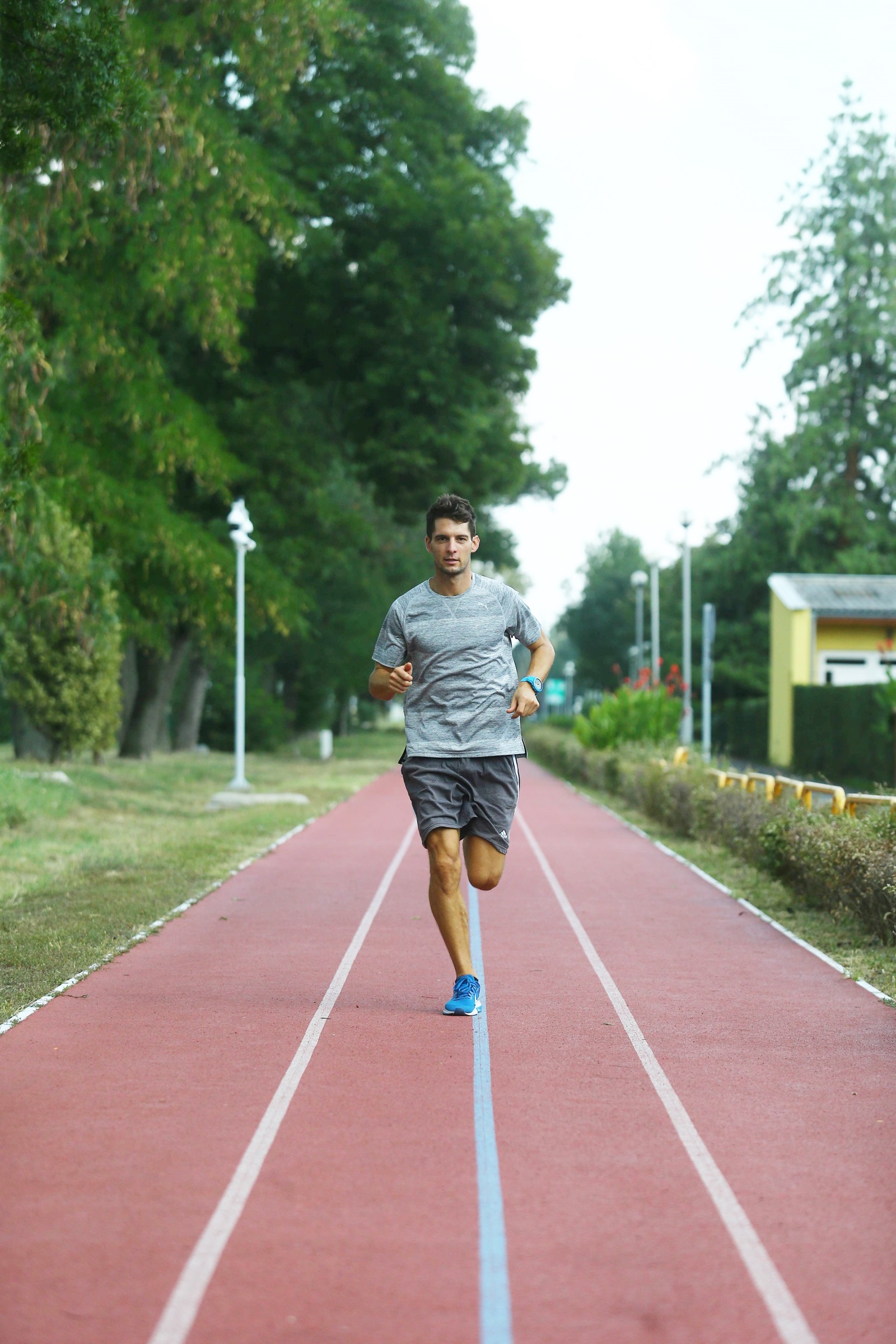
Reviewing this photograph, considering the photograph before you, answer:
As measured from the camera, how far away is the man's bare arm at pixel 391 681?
6.64 meters

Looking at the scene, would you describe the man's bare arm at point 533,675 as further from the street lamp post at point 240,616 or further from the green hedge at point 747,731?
the green hedge at point 747,731

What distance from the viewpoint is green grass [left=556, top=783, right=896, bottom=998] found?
27.3 feet

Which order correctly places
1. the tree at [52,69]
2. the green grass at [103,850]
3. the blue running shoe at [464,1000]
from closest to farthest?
1. the blue running shoe at [464,1000]
2. the green grass at [103,850]
3. the tree at [52,69]

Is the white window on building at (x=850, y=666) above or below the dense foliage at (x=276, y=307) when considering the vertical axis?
below

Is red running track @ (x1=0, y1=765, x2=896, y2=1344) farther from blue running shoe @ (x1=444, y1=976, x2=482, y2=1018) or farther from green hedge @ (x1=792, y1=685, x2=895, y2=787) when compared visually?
green hedge @ (x1=792, y1=685, x2=895, y2=787)

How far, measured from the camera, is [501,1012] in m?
7.14

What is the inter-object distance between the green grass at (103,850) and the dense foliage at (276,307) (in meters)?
3.35

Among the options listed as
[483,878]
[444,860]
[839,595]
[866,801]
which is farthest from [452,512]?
[839,595]

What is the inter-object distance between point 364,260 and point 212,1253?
Result: 26514mm

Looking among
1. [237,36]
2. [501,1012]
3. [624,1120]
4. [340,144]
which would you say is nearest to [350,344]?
[340,144]

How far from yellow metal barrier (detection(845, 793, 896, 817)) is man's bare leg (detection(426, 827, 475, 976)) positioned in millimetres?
4303

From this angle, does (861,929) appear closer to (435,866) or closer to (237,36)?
(435,866)

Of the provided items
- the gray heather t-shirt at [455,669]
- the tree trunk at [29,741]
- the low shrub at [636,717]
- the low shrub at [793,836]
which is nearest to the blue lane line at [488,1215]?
the gray heather t-shirt at [455,669]

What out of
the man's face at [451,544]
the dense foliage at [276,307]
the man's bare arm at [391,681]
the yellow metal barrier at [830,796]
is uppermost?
the dense foliage at [276,307]
